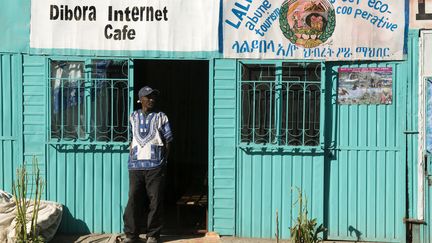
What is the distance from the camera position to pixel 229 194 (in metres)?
7.00

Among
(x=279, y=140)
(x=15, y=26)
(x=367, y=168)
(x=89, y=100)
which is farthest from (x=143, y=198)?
(x=367, y=168)

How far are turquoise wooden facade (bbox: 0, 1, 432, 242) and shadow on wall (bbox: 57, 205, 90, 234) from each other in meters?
0.01

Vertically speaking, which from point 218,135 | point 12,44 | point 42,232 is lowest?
point 42,232

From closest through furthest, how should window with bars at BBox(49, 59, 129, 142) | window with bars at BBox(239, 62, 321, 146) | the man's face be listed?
the man's face < window with bars at BBox(239, 62, 321, 146) < window with bars at BBox(49, 59, 129, 142)

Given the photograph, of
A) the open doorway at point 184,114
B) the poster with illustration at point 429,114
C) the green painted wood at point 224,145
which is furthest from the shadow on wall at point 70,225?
the poster with illustration at point 429,114

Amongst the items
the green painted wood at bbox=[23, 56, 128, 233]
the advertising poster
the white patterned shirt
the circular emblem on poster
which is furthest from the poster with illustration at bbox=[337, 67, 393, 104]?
the green painted wood at bbox=[23, 56, 128, 233]

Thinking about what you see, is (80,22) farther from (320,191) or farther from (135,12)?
(320,191)

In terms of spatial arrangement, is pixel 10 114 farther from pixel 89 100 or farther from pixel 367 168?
pixel 367 168

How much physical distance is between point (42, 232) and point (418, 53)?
4.59 meters

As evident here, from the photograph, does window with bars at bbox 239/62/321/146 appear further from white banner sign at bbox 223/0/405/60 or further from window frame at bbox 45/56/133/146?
window frame at bbox 45/56/133/146

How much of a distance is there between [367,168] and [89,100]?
10.7 feet

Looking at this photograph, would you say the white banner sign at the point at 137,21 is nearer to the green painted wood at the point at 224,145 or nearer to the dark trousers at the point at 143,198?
the green painted wood at the point at 224,145

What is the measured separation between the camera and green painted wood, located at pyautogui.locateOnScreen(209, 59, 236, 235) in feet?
22.7

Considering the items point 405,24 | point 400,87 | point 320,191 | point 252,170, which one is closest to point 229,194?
point 252,170
